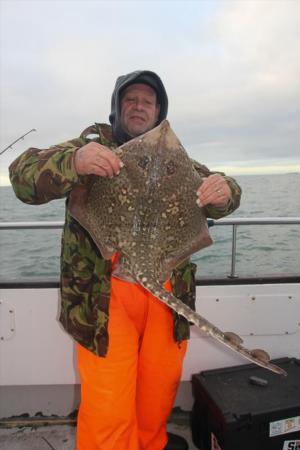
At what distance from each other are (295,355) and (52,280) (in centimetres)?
237

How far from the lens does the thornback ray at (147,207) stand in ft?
6.28

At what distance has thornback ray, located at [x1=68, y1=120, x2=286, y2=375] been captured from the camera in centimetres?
192

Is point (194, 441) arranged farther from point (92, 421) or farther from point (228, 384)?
point (92, 421)

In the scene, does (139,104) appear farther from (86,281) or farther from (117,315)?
(117,315)

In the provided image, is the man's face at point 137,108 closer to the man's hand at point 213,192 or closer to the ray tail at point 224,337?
the man's hand at point 213,192

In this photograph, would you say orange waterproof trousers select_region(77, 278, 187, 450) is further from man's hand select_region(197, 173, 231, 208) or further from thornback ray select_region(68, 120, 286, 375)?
man's hand select_region(197, 173, 231, 208)

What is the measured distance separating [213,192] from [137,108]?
0.97 m

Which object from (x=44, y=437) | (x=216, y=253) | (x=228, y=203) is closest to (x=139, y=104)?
(x=228, y=203)

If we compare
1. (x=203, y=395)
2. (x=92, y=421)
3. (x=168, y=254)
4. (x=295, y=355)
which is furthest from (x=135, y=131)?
(x=295, y=355)

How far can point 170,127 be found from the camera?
193cm

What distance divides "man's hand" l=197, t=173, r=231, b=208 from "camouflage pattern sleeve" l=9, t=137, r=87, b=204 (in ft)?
2.12

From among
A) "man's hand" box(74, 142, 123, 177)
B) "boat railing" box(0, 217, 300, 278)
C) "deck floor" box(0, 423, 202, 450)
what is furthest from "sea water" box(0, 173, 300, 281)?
"man's hand" box(74, 142, 123, 177)

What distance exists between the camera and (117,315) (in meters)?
2.39

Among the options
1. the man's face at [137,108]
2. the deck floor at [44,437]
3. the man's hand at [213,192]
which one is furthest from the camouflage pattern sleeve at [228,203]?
the deck floor at [44,437]
